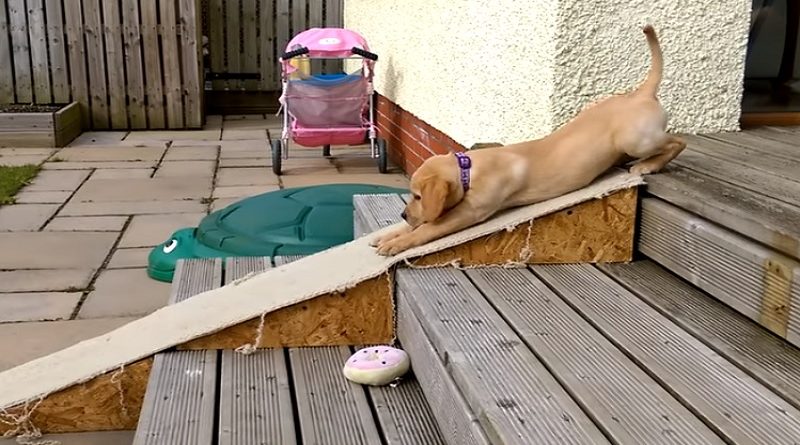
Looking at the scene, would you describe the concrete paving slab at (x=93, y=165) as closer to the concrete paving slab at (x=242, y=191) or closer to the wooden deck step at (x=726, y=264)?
the concrete paving slab at (x=242, y=191)

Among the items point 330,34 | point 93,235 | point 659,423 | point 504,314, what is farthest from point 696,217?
point 330,34

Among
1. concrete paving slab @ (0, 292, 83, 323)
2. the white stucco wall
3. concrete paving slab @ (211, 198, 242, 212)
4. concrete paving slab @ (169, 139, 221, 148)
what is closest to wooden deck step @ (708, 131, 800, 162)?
the white stucco wall

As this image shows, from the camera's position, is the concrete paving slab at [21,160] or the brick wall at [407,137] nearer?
the brick wall at [407,137]

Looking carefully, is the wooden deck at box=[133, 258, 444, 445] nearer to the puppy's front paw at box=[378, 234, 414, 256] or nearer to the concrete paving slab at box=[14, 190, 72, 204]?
the puppy's front paw at box=[378, 234, 414, 256]

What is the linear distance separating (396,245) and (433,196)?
190 mm

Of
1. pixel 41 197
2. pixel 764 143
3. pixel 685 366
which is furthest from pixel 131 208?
pixel 685 366

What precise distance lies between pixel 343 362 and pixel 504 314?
1.63ft

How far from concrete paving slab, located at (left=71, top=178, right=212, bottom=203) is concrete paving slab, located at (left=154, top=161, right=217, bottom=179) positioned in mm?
141

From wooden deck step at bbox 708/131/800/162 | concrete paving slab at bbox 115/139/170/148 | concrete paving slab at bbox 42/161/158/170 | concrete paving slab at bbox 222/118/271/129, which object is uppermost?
wooden deck step at bbox 708/131/800/162

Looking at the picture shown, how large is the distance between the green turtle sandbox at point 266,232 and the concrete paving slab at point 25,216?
934mm

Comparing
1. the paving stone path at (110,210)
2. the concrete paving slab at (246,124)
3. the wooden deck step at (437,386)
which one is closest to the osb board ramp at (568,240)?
the wooden deck step at (437,386)

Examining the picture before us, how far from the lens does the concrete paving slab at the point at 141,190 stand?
200 inches

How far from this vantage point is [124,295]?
339 centimetres

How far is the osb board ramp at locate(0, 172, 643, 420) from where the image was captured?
7.48ft
